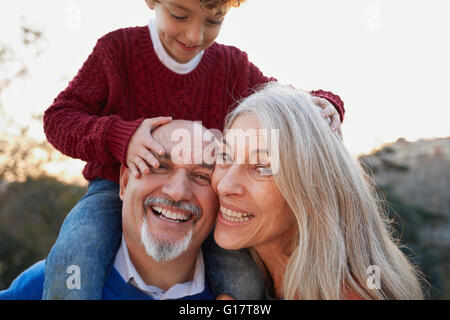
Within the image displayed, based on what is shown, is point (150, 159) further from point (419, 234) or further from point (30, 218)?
point (30, 218)

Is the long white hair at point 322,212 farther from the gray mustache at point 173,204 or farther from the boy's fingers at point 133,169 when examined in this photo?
the boy's fingers at point 133,169

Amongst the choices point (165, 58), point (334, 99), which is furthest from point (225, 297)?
point (165, 58)

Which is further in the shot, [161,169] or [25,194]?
[25,194]

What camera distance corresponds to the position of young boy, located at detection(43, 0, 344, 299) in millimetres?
2598

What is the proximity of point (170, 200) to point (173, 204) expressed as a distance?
0.10 ft

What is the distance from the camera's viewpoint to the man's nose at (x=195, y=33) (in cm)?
275

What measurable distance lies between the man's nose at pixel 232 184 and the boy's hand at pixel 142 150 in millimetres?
397

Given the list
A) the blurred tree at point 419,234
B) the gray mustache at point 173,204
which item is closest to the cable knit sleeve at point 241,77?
the gray mustache at point 173,204

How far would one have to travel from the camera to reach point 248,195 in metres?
2.60

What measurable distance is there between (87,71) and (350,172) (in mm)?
1858

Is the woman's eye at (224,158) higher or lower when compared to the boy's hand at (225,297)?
higher

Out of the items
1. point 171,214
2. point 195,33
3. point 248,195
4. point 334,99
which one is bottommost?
point 171,214
